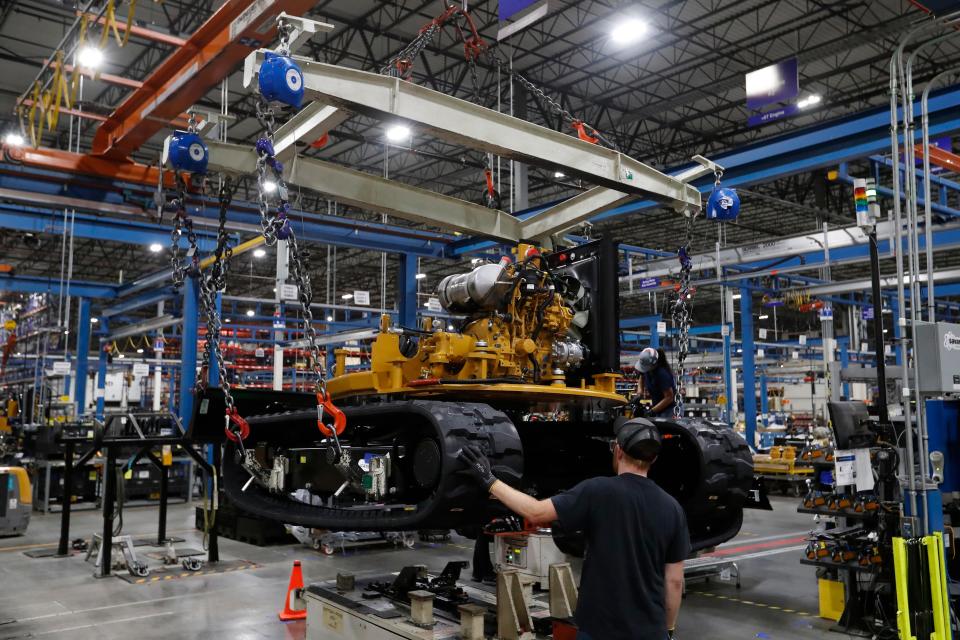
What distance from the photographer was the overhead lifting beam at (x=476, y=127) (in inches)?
151

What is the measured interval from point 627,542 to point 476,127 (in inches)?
99.4

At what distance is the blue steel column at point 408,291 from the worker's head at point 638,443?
28.6 feet

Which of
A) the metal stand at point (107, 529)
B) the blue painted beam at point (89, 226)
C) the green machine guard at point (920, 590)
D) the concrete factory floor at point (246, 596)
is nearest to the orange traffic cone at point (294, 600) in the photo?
the concrete factory floor at point (246, 596)

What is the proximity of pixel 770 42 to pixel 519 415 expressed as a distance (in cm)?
1332

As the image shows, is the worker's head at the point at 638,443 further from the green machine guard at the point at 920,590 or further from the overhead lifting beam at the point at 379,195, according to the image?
the overhead lifting beam at the point at 379,195

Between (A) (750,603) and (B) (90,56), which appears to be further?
(B) (90,56)

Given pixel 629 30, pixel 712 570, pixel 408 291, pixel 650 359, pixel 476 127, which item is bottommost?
pixel 712 570

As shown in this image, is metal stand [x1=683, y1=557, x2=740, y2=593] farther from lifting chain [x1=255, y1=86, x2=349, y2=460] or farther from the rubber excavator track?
lifting chain [x1=255, y1=86, x2=349, y2=460]

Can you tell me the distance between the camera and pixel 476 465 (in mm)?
3352

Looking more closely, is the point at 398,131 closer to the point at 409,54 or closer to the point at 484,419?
the point at 409,54

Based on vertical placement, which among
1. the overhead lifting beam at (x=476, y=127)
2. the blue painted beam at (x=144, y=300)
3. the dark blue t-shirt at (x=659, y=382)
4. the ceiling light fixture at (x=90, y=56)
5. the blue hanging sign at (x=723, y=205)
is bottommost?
the dark blue t-shirt at (x=659, y=382)

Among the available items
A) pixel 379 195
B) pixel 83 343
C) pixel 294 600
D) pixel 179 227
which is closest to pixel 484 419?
pixel 179 227

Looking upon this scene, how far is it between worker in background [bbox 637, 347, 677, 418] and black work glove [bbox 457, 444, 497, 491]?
348cm

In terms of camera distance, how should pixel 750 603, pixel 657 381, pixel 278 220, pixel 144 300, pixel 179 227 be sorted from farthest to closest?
pixel 144 300
pixel 750 603
pixel 657 381
pixel 179 227
pixel 278 220
